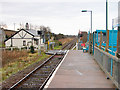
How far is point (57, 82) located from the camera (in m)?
7.70

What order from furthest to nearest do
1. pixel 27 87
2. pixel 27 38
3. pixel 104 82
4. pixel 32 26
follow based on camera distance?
pixel 32 26 → pixel 27 38 → pixel 27 87 → pixel 104 82

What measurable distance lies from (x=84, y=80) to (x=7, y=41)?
4066cm

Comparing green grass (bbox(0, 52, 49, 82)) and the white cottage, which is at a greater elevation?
the white cottage

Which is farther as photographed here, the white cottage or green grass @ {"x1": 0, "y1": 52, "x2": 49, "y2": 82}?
the white cottage

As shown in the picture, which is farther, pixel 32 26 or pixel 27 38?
pixel 32 26

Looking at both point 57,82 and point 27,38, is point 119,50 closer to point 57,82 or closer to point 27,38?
point 57,82

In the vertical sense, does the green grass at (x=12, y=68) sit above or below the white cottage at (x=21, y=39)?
below

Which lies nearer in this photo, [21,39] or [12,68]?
[12,68]

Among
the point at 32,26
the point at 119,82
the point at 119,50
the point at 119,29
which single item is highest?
the point at 32,26

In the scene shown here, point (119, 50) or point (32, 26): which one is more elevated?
point (32, 26)

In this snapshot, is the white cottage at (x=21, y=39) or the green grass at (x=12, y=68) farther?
the white cottage at (x=21, y=39)

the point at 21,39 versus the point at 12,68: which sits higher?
the point at 21,39

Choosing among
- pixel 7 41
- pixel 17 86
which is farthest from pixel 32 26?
pixel 17 86


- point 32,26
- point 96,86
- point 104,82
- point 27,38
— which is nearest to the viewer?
point 96,86
